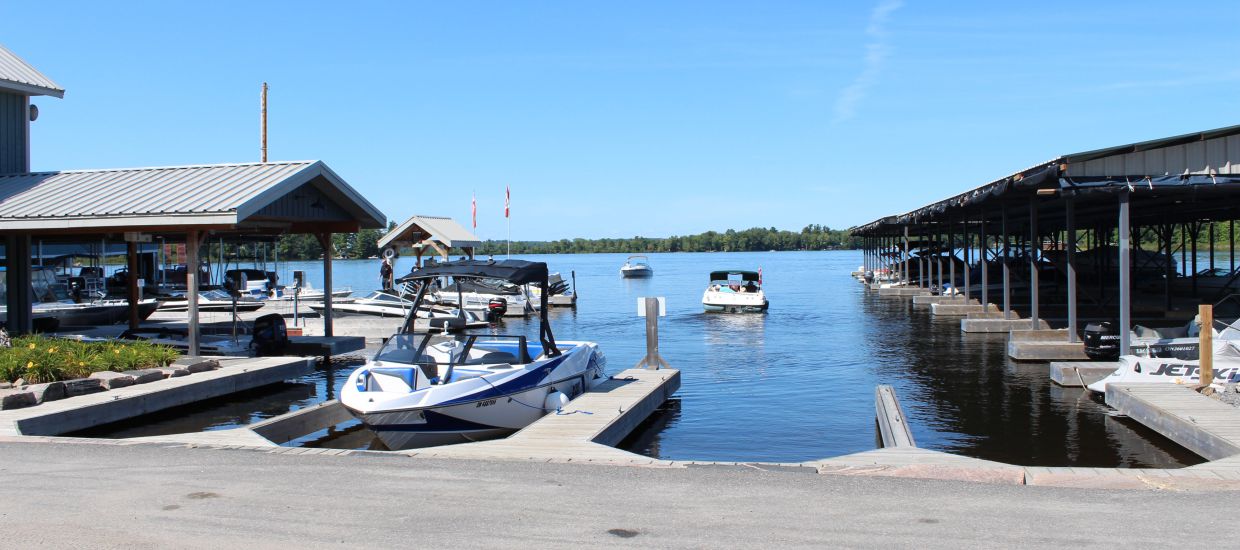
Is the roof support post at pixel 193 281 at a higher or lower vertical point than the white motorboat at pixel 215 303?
higher

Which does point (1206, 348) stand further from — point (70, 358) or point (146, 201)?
point (146, 201)

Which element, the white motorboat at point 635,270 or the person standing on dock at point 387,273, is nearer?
the person standing on dock at point 387,273

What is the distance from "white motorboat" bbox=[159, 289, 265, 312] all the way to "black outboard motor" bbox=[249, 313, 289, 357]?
15.4m

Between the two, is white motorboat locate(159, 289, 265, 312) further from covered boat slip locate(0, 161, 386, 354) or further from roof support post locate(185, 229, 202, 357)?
roof support post locate(185, 229, 202, 357)

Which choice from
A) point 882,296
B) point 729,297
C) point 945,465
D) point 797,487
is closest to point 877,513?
point 797,487

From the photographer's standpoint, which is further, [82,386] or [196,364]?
[196,364]

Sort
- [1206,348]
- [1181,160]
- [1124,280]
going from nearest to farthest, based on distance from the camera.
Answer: [1206,348] < [1124,280] < [1181,160]

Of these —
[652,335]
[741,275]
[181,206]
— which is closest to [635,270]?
[741,275]

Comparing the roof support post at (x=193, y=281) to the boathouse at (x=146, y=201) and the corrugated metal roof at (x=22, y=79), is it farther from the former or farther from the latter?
the corrugated metal roof at (x=22, y=79)

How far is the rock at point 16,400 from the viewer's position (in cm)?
1180

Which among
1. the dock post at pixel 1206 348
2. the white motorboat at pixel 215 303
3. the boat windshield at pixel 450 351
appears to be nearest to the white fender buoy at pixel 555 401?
the boat windshield at pixel 450 351

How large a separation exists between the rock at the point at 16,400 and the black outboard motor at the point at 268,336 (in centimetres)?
648

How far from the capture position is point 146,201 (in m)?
17.0

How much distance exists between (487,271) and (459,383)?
1.88m
